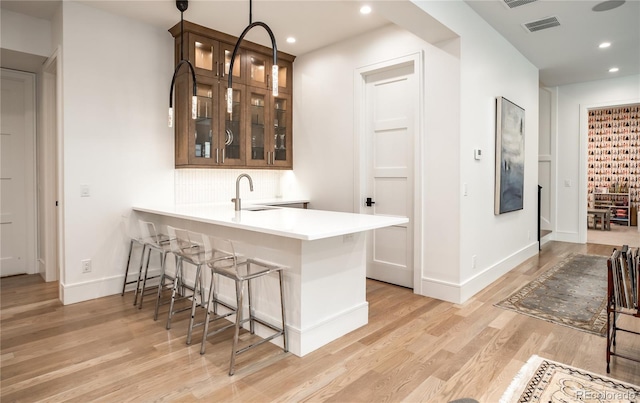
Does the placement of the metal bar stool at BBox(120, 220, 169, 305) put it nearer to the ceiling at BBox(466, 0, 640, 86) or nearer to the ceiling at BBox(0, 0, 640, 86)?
the ceiling at BBox(0, 0, 640, 86)

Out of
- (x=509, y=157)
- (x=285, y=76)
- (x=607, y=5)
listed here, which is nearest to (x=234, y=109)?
(x=285, y=76)

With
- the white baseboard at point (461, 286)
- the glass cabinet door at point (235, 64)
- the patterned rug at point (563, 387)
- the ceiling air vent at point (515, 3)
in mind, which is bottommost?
the patterned rug at point (563, 387)

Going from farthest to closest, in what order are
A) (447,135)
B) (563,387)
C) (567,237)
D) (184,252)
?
1. (567,237)
2. (447,135)
3. (184,252)
4. (563,387)

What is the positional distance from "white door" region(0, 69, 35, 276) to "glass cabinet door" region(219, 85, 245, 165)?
243 centimetres

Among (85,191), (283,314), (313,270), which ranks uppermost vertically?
(85,191)

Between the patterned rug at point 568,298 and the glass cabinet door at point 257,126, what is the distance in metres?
3.15

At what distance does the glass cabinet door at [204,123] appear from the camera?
4043 millimetres

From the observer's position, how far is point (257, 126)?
183 inches

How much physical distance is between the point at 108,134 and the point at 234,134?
1316mm

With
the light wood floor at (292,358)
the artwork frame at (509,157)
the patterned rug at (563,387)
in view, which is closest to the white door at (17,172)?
the light wood floor at (292,358)

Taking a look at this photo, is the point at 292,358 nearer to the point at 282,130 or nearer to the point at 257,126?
the point at 257,126

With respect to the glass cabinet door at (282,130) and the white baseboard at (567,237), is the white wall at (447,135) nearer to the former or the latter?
the glass cabinet door at (282,130)

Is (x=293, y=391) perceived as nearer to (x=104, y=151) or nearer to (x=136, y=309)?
(x=136, y=309)

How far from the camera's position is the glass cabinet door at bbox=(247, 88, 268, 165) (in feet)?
14.9
